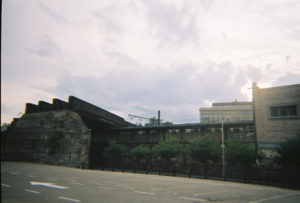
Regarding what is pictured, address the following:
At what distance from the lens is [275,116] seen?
2780 cm

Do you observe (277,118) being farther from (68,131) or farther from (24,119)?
(24,119)

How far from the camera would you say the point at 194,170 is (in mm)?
32125

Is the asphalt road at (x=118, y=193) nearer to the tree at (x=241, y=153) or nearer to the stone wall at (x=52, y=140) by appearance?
the tree at (x=241, y=153)

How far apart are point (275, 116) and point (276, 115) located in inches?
7.3

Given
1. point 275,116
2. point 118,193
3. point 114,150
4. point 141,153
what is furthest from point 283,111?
point 114,150

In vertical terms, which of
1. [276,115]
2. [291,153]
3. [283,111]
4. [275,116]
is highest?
[283,111]

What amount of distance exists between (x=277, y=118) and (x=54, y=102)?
3944 centimetres

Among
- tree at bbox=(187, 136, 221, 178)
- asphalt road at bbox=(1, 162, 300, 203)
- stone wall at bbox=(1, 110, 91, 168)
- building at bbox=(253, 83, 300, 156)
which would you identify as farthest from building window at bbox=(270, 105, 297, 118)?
stone wall at bbox=(1, 110, 91, 168)

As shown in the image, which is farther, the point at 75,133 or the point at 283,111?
the point at 75,133

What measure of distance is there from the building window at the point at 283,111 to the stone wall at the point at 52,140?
2934cm

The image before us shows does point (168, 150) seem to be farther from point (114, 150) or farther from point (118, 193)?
point (118, 193)

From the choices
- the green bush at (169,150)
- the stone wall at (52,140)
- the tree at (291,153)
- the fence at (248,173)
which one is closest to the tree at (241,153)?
the fence at (248,173)

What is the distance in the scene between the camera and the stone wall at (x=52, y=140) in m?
37.5

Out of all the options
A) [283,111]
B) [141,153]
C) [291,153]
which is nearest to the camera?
[291,153]
